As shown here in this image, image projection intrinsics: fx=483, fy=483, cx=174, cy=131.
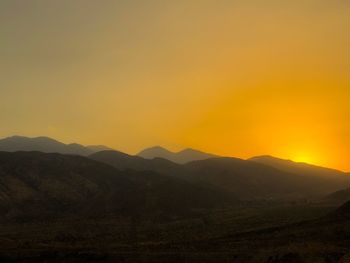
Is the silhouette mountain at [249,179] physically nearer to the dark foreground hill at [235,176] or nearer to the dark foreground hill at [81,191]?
the dark foreground hill at [235,176]

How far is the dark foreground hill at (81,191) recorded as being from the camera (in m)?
98.9

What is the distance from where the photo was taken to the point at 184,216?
9569cm

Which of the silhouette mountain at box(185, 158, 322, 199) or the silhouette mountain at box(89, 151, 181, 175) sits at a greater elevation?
the silhouette mountain at box(89, 151, 181, 175)

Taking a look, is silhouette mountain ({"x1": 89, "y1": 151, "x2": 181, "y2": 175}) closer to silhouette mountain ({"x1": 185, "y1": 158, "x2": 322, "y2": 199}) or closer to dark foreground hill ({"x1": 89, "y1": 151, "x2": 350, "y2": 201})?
dark foreground hill ({"x1": 89, "y1": 151, "x2": 350, "y2": 201})

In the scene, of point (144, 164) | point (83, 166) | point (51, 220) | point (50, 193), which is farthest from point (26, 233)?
point (144, 164)

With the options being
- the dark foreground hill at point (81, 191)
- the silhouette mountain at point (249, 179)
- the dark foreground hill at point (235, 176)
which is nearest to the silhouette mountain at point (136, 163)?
the dark foreground hill at point (235, 176)

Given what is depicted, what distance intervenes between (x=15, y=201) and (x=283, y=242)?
67694 mm

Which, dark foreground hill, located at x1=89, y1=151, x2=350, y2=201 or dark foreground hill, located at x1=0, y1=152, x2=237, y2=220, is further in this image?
dark foreground hill, located at x1=89, y1=151, x2=350, y2=201

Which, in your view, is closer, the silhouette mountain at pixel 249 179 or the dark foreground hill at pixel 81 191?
the dark foreground hill at pixel 81 191

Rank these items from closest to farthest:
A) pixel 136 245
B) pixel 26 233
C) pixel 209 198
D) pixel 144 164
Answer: pixel 136 245
pixel 26 233
pixel 209 198
pixel 144 164

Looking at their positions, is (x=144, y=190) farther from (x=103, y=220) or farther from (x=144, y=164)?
(x=144, y=164)

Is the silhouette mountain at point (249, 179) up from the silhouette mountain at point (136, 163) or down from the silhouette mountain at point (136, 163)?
down

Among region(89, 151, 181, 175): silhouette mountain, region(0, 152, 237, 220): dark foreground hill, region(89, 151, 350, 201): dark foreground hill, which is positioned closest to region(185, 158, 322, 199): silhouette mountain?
region(89, 151, 350, 201): dark foreground hill

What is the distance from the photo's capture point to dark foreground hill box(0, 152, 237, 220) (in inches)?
3895
